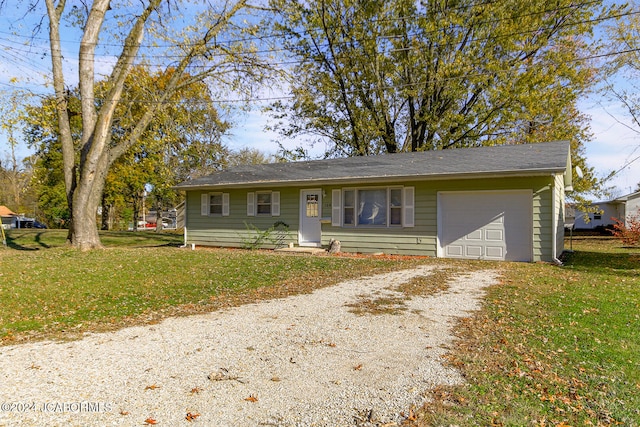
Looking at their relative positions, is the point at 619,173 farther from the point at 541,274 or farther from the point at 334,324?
the point at 334,324

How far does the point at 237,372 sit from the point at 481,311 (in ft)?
11.8

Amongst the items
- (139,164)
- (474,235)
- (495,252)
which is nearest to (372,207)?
(474,235)

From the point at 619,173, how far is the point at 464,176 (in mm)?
14681

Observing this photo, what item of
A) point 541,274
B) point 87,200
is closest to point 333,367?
point 541,274

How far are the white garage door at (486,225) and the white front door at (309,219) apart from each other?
13.7 ft

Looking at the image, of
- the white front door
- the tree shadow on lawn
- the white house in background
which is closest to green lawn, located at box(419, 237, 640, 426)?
the tree shadow on lawn

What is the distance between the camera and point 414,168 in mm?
12859

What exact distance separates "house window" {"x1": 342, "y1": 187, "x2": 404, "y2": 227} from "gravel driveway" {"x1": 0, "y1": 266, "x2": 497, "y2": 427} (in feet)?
24.8

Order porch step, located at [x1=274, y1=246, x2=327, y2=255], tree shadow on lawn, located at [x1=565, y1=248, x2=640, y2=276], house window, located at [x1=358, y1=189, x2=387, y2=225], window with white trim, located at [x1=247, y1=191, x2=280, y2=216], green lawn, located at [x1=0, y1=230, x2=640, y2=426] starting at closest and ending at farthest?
green lawn, located at [x1=0, y1=230, x2=640, y2=426]
tree shadow on lawn, located at [x1=565, y1=248, x2=640, y2=276]
house window, located at [x1=358, y1=189, x2=387, y2=225]
porch step, located at [x1=274, y1=246, x2=327, y2=255]
window with white trim, located at [x1=247, y1=191, x2=280, y2=216]

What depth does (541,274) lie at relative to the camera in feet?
29.1

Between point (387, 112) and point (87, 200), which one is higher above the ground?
point (387, 112)

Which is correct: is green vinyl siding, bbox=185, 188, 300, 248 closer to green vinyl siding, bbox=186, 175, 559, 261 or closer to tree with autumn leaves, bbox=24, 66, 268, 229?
green vinyl siding, bbox=186, 175, 559, 261

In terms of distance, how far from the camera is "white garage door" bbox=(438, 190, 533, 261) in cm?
1130

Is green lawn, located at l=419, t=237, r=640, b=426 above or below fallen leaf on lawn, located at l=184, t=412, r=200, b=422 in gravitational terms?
above
